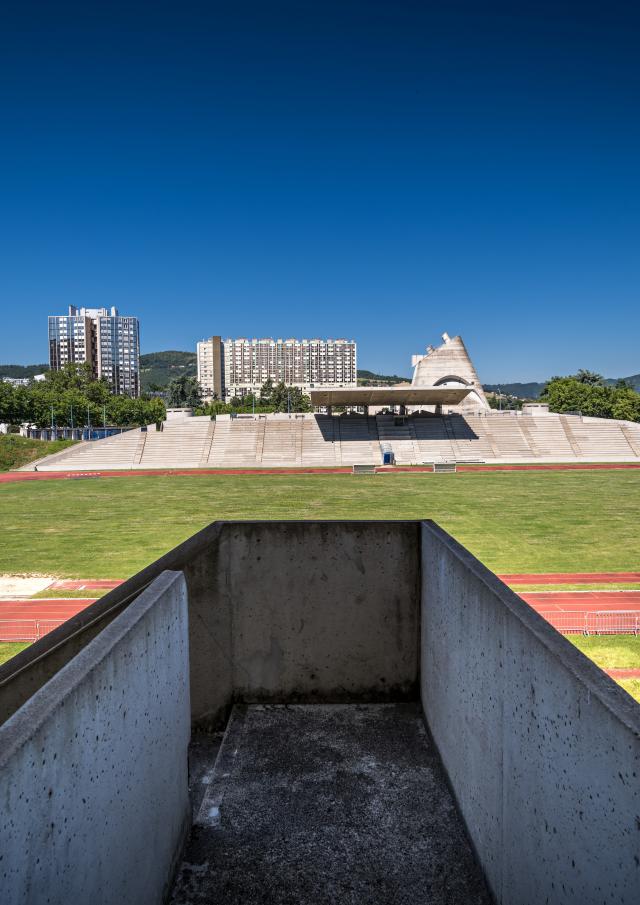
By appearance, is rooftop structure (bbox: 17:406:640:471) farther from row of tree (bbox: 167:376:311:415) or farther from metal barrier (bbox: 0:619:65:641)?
row of tree (bbox: 167:376:311:415)

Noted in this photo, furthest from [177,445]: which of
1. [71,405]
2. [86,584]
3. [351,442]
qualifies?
[86,584]

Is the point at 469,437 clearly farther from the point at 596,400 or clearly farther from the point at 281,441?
the point at 596,400

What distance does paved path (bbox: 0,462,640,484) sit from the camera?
4231cm

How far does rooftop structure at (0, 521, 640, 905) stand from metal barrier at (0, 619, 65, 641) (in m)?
6.30

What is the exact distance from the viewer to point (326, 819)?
5324mm

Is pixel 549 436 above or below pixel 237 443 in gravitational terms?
above

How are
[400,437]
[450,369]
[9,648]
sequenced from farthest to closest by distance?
1. [450,369]
2. [400,437]
3. [9,648]

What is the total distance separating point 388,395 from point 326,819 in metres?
48.0

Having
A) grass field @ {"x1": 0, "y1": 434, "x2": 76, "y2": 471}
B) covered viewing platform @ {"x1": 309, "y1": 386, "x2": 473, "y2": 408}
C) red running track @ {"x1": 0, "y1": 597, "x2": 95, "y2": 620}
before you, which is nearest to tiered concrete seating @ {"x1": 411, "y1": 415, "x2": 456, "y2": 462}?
covered viewing platform @ {"x1": 309, "y1": 386, "x2": 473, "y2": 408}

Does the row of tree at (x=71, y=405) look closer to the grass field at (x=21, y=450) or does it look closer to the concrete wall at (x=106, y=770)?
the grass field at (x=21, y=450)

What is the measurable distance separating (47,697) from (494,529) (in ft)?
64.4

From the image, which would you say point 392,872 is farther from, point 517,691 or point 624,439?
point 624,439

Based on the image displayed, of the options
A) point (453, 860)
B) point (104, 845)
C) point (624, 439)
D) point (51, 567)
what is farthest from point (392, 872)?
point (624, 439)

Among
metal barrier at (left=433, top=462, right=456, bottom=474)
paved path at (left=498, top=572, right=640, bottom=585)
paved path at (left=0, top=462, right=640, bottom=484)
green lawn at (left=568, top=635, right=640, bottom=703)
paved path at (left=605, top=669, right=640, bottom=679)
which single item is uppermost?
metal barrier at (left=433, top=462, right=456, bottom=474)
